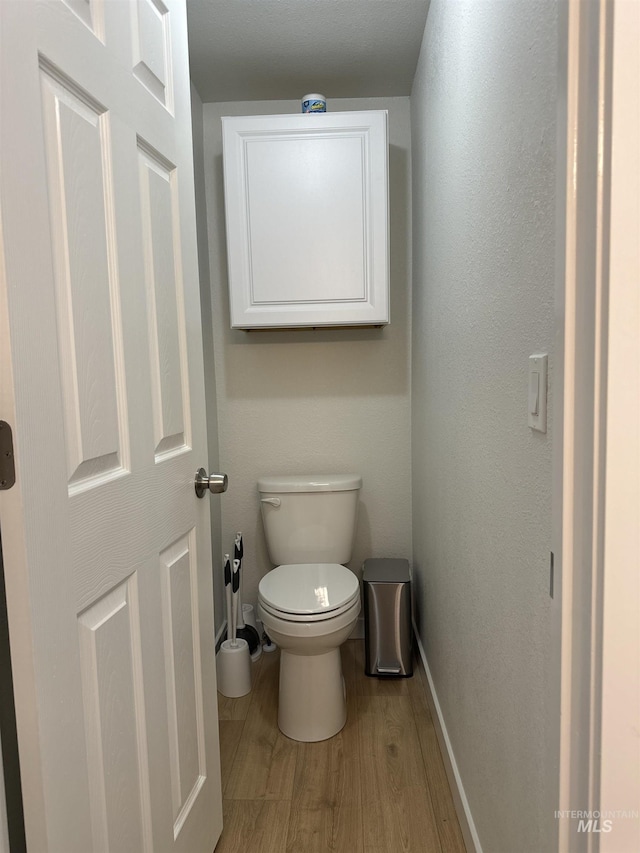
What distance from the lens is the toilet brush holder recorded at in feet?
6.62

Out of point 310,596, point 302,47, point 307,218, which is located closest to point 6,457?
point 310,596

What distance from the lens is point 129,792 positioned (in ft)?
2.91

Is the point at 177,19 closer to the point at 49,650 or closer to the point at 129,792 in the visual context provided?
the point at 49,650

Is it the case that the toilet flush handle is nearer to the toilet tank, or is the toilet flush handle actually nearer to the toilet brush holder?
the toilet tank

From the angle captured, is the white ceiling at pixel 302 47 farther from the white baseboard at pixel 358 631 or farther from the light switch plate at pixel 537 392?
the white baseboard at pixel 358 631

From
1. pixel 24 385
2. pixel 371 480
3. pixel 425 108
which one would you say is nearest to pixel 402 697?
pixel 371 480

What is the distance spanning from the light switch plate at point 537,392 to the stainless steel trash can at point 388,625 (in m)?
1.42

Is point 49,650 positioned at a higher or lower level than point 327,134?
lower

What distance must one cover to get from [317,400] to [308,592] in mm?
882

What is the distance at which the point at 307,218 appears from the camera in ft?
6.73

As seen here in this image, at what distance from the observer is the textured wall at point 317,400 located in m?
2.33

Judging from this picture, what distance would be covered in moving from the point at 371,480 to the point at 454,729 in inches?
43.3

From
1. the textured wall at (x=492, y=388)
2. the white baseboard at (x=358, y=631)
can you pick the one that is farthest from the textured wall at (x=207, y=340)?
the textured wall at (x=492, y=388)

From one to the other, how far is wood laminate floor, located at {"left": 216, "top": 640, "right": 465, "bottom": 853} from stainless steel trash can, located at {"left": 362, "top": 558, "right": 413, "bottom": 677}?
9 cm
